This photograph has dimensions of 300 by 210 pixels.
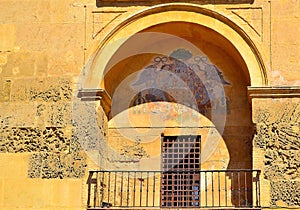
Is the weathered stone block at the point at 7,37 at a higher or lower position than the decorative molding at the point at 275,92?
higher

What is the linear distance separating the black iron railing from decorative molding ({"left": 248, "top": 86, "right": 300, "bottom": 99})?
4.55ft

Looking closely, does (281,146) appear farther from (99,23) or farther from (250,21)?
(99,23)

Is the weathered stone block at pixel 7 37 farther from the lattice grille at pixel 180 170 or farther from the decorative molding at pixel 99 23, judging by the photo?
the lattice grille at pixel 180 170

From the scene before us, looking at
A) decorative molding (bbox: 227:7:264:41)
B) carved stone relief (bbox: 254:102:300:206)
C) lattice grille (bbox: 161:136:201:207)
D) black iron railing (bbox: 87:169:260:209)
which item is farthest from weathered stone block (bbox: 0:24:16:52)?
carved stone relief (bbox: 254:102:300:206)

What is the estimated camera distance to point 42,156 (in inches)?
498

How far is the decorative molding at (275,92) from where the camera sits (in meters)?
12.3

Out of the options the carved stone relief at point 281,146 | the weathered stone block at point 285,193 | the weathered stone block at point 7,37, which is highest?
the weathered stone block at point 7,37

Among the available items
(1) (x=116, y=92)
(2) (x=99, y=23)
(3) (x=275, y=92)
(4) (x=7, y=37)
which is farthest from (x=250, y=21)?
(4) (x=7, y=37)

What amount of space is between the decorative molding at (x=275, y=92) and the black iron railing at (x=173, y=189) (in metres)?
1.39

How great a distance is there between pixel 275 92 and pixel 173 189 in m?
2.52

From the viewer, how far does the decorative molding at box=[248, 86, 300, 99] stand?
40.4 feet

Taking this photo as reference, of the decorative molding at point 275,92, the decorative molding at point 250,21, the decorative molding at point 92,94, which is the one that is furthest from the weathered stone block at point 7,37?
the decorative molding at point 275,92

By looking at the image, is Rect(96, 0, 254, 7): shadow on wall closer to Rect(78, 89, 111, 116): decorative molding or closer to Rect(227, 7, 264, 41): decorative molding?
Rect(227, 7, 264, 41): decorative molding

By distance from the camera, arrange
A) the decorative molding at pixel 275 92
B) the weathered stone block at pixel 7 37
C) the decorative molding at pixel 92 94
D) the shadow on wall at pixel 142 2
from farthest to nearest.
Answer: the weathered stone block at pixel 7 37
the shadow on wall at pixel 142 2
the decorative molding at pixel 92 94
the decorative molding at pixel 275 92
